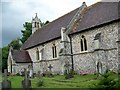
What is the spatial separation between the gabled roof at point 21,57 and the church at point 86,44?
179 cm

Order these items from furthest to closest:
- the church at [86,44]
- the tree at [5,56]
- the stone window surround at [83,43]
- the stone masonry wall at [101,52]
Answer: the tree at [5,56], the stone window surround at [83,43], the church at [86,44], the stone masonry wall at [101,52]

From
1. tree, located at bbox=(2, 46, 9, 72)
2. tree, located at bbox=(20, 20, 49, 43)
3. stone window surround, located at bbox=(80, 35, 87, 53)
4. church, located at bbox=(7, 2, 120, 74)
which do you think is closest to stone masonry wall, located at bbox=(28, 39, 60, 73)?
church, located at bbox=(7, 2, 120, 74)

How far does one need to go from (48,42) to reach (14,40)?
125 feet

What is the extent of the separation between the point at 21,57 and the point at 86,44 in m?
16.9

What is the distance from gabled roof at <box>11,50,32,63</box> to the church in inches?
70.4

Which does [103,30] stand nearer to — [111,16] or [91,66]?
[111,16]

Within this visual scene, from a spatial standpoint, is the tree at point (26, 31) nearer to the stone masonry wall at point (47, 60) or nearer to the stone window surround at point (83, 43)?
the stone masonry wall at point (47, 60)

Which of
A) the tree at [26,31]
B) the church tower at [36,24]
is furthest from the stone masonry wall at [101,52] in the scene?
the tree at [26,31]

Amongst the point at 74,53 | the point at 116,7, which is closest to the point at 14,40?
the point at 74,53

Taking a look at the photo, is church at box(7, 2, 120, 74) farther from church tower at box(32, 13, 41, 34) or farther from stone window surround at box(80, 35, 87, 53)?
church tower at box(32, 13, 41, 34)

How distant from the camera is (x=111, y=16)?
23.9 metres

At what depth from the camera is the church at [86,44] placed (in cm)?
2330

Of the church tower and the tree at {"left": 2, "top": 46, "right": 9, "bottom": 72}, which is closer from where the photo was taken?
the church tower

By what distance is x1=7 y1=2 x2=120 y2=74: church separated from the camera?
23297 mm
